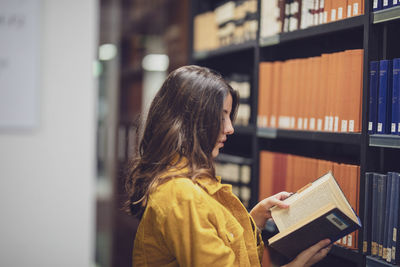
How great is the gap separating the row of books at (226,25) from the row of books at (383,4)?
0.72 metres

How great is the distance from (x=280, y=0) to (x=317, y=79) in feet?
1.41

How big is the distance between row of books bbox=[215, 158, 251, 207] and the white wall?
91 centimetres

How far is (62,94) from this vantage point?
2.62 m

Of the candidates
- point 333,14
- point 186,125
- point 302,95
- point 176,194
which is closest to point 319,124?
point 302,95

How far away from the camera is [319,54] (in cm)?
196

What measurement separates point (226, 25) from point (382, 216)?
1.35 metres

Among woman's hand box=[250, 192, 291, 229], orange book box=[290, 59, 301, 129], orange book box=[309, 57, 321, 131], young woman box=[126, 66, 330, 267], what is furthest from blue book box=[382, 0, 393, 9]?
woman's hand box=[250, 192, 291, 229]

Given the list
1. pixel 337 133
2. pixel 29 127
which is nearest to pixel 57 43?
pixel 29 127

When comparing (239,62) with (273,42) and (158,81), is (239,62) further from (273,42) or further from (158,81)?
(158,81)

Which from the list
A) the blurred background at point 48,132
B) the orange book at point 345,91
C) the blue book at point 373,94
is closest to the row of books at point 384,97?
the blue book at point 373,94

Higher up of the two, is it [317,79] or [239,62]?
[239,62]

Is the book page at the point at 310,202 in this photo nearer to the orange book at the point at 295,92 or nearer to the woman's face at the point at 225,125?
the woman's face at the point at 225,125

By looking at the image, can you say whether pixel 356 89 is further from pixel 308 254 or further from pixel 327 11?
pixel 308 254

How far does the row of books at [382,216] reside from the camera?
132 centimetres
